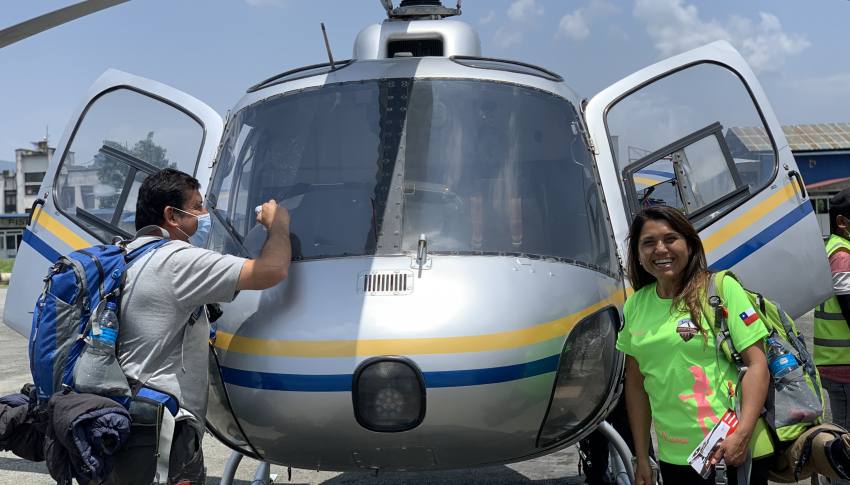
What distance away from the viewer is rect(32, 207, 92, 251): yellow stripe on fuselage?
418cm

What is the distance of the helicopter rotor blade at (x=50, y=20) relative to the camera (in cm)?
443

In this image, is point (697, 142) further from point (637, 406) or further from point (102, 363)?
point (102, 363)

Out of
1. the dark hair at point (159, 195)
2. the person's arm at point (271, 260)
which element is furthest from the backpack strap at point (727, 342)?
the dark hair at point (159, 195)

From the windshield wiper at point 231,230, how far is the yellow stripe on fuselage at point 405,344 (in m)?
0.55

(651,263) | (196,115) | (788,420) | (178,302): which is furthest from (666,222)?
(196,115)

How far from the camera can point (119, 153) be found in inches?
176

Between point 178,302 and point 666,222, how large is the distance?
1600mm

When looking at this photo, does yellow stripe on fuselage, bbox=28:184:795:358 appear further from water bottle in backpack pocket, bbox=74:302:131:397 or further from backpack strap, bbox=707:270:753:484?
backpack strap, bbox=707:270:753:484

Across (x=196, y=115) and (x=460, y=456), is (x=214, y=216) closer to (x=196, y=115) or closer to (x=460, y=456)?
(x=196, y=115)

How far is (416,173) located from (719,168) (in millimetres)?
1586

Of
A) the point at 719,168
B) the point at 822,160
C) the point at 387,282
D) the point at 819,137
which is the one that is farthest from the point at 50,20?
the point at 819,137

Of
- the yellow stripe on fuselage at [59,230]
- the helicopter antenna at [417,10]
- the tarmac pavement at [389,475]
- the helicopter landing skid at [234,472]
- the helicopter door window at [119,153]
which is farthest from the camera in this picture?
the tarmac pavement at [389,475]

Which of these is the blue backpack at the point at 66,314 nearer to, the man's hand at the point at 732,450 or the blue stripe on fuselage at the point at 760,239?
the man's hand at the point at 732,450

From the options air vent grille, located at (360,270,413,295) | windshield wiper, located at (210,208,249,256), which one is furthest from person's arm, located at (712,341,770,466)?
windshield wiper, located at (210,208,249,256)
